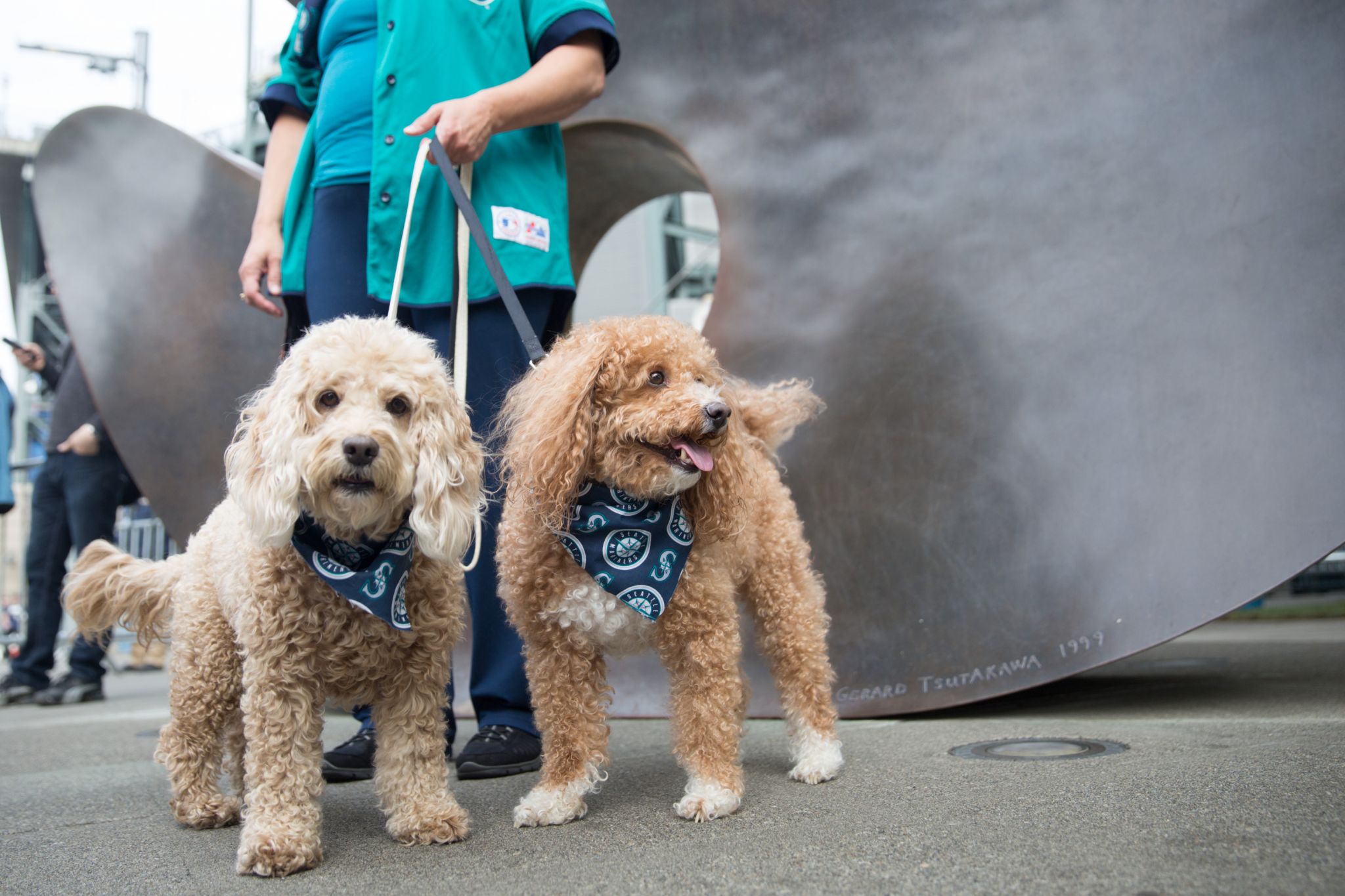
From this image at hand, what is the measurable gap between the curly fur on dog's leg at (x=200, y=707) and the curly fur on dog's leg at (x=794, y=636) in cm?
120

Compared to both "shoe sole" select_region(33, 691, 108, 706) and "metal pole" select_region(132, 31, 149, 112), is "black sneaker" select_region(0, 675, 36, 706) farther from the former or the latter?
"metal pole" select_region(132, 31, 149, 112)

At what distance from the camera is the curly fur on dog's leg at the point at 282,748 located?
1.67 meters

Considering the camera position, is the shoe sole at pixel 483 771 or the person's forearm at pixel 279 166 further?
the person's forearm at pixel 279 166

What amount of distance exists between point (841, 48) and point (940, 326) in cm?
107

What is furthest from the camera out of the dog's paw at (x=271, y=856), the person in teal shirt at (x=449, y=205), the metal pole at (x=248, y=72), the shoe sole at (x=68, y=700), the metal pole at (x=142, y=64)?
the metal pole at (x=142, y=64)

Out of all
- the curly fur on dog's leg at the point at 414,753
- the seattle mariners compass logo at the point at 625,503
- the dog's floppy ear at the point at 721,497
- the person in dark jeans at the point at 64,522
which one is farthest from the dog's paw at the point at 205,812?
the person in dark jeans at the point at 64,522

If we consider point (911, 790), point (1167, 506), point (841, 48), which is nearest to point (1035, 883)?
point (911, 790)

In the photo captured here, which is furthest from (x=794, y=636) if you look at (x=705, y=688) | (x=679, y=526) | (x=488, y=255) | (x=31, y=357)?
(x=31, y=357)

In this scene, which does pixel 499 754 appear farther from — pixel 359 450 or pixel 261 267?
pixel 261 267

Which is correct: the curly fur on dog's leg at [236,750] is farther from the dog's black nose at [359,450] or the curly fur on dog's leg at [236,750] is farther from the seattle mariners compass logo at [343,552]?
the dog's black nose at [359,450]

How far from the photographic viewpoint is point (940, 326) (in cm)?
299

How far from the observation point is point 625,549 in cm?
191

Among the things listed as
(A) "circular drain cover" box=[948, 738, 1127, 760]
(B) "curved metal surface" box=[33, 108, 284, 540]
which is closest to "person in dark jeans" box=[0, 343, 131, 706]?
(B) "curved metal surface" box=[33, 108, 284, 540]

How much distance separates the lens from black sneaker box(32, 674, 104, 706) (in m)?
4.72
